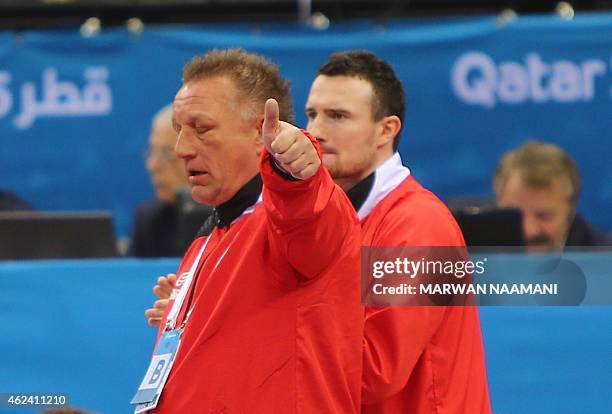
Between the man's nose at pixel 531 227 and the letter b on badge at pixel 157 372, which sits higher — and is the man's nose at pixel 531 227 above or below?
above

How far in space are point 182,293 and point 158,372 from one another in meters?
0.21

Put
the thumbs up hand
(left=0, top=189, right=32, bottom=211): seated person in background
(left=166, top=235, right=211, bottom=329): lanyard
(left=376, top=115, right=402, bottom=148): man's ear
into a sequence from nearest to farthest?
the thumbs up hand < (left=166, top=235, right=211, bottom=329): lanyard < (left=376, top=115, right=402, bottom=148): man's ear < (left=0, top=189, right=32, bottom=211): seated person in background

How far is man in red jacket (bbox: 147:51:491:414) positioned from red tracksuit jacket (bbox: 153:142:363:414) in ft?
0.87

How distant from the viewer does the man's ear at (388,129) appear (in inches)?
123

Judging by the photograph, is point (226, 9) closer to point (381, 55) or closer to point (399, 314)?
point (381, 55)

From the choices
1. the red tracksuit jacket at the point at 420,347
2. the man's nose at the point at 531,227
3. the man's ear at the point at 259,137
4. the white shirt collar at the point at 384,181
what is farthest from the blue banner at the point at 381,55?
the man's ear at the point at 259,137

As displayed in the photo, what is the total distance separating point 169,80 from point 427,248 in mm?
4083

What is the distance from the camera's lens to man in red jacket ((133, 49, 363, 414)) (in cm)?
204

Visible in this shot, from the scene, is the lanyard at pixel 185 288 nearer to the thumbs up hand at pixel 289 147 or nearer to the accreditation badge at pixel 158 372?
the accreditation badge at pixel 158 372

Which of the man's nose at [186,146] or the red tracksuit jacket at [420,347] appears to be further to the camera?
the red tracksuit jacket at [420,347]

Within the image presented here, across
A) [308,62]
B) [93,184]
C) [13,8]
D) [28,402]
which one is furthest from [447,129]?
[28,402]

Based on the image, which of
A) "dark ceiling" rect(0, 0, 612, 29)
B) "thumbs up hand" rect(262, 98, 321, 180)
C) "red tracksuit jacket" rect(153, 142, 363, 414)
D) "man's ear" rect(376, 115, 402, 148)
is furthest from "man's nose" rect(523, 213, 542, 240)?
"dark ceiling" rect(0, 0, 612, 29)

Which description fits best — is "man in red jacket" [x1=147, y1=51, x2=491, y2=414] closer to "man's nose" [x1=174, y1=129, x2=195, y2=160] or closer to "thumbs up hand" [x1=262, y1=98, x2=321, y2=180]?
"man's nose" [x1=174, y1=129, x2=195, y2=160]

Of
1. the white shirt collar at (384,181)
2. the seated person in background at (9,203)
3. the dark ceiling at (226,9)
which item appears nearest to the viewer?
the white shirt collar at (384,181)
